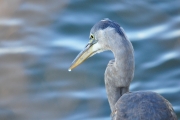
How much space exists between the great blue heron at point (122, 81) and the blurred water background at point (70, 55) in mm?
846

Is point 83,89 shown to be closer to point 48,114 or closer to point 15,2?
point 48,114

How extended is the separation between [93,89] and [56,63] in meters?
0.65

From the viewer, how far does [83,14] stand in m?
8.12

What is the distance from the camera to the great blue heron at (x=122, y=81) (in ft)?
17.0

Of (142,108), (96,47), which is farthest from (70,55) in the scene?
(142,108)

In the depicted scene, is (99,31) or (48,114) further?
(48,114)

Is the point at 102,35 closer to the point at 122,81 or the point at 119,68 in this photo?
the point at 119,68

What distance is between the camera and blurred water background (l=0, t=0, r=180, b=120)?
6.93 meters

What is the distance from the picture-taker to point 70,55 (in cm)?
752

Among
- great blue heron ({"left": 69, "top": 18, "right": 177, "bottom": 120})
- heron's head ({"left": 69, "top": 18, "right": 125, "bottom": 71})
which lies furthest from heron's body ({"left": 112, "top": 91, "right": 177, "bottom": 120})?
heron's head ({"left": 69, "top": 18, "right": 125, "bottom": 71})

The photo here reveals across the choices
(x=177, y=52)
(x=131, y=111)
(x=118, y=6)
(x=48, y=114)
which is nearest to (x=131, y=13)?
(x=118, y=6)

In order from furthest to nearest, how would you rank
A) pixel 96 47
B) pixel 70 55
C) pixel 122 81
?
pixel 70 55 → pixel 96 47 → pixel 122 81

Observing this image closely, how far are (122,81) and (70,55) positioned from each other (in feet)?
6.01

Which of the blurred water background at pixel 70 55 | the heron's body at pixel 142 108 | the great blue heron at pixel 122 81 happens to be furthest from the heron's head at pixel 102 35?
the blurred water background at pixel 70 55
